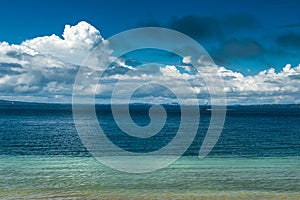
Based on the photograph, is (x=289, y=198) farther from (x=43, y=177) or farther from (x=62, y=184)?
(x=43, y=177)

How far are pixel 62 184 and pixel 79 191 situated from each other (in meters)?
3.33

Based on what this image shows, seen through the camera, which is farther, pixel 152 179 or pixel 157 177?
pixel 157 177

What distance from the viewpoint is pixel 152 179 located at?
127ft

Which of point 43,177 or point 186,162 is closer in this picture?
point 43,177

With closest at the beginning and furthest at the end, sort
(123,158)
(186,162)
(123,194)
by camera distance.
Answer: (123,194) → (186,162) → (123,158)

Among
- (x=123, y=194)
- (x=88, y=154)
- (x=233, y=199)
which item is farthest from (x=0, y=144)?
(x=233, y=199)

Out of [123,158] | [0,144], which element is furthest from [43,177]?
[0,144]

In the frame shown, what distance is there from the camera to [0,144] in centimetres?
6869

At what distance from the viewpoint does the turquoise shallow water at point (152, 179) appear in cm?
3262

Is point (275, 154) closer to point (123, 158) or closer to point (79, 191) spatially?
point (123, 158)

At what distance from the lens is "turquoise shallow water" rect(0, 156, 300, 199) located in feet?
107

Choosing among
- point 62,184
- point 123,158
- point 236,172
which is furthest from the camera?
point 123,158

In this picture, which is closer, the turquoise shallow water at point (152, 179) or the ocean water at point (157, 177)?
the ocean water at point (157, 177)

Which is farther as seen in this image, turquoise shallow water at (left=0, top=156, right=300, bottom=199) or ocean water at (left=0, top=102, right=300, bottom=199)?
turquoise shallow water at (left=0, top=156, right=300, bottom=199)
